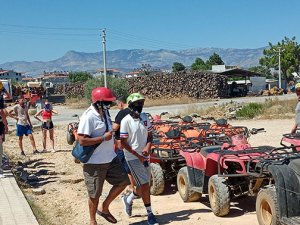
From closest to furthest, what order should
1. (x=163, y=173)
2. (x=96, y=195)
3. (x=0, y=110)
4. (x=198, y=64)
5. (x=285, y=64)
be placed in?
(x=96, y=195) → (x=163, y=173) → (x=0, y=110) → (x=285, y=64) → (x=198, y=64)

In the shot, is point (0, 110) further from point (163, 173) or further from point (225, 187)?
→ point (225, 187)

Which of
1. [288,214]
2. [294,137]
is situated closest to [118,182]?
[288,214]

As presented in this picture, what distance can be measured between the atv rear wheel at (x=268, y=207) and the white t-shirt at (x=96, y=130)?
6.03ft

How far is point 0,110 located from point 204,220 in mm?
5141

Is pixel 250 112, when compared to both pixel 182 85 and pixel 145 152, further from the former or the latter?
pixel 182 85

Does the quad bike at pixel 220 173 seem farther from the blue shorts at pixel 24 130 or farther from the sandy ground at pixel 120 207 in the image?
the blue shorts at pixel 24 130

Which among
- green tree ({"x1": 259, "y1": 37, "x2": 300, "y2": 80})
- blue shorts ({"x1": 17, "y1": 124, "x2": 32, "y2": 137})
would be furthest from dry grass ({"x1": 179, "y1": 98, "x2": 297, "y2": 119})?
green tree ({"x1": 259, "y1": 37, "x2": 300, "y2": 80})

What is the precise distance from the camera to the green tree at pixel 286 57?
222 ft

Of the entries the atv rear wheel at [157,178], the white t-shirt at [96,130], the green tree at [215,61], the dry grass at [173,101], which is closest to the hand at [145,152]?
the white t-shirt at [96,130]

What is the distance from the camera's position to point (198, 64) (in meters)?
97.6

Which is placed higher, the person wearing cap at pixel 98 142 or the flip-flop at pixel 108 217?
the person wearing cap at pixel 98 142

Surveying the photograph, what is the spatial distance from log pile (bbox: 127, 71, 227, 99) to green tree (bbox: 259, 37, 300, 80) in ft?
70.1

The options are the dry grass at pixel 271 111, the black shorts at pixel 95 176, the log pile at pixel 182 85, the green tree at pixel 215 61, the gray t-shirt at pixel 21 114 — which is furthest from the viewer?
the green tree at pixel 215 61

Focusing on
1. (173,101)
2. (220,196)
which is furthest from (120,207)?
(173,101)
